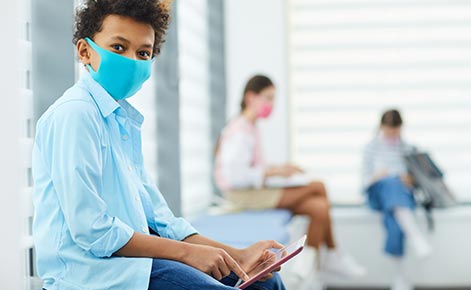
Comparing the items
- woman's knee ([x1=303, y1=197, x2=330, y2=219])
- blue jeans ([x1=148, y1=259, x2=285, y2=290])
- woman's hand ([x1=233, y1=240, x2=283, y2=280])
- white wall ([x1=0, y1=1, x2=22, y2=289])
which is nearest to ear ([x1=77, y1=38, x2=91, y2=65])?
white wall ([x1=0, y1=1, x2=22, y2=289])

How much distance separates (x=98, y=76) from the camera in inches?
74.6

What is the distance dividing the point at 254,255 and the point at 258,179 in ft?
7.60

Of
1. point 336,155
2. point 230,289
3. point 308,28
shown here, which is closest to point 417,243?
point 336,155

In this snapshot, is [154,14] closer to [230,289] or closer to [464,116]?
[230,289]

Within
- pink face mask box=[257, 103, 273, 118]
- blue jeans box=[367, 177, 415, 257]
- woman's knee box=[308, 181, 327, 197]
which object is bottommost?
blue jeans box=[367, 177, 415, 257]

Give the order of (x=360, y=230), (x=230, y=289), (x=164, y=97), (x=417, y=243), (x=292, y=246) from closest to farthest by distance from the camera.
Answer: (x=230, y=289), (x=292, y=246), (x=164, y=97), (x=417, y=243), (x=360, y=230)

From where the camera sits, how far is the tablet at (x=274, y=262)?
188 centimetres

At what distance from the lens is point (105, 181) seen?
1824 mm

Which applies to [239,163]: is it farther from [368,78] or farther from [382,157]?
[368,78]

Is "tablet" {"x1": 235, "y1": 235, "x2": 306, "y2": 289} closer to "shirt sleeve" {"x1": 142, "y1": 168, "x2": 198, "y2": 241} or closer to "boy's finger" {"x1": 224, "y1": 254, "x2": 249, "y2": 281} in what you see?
"boy's finger" {"x1": 224, "y1": 254, "x2": 249, "y2": 281}

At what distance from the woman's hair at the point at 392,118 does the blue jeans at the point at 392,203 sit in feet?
1.16

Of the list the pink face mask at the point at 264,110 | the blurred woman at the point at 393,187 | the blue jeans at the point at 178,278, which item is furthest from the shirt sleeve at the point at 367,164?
the blue jeans at the point at 178,278

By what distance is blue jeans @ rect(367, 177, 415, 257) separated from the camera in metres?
4.91

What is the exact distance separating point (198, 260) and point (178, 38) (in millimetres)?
2497
